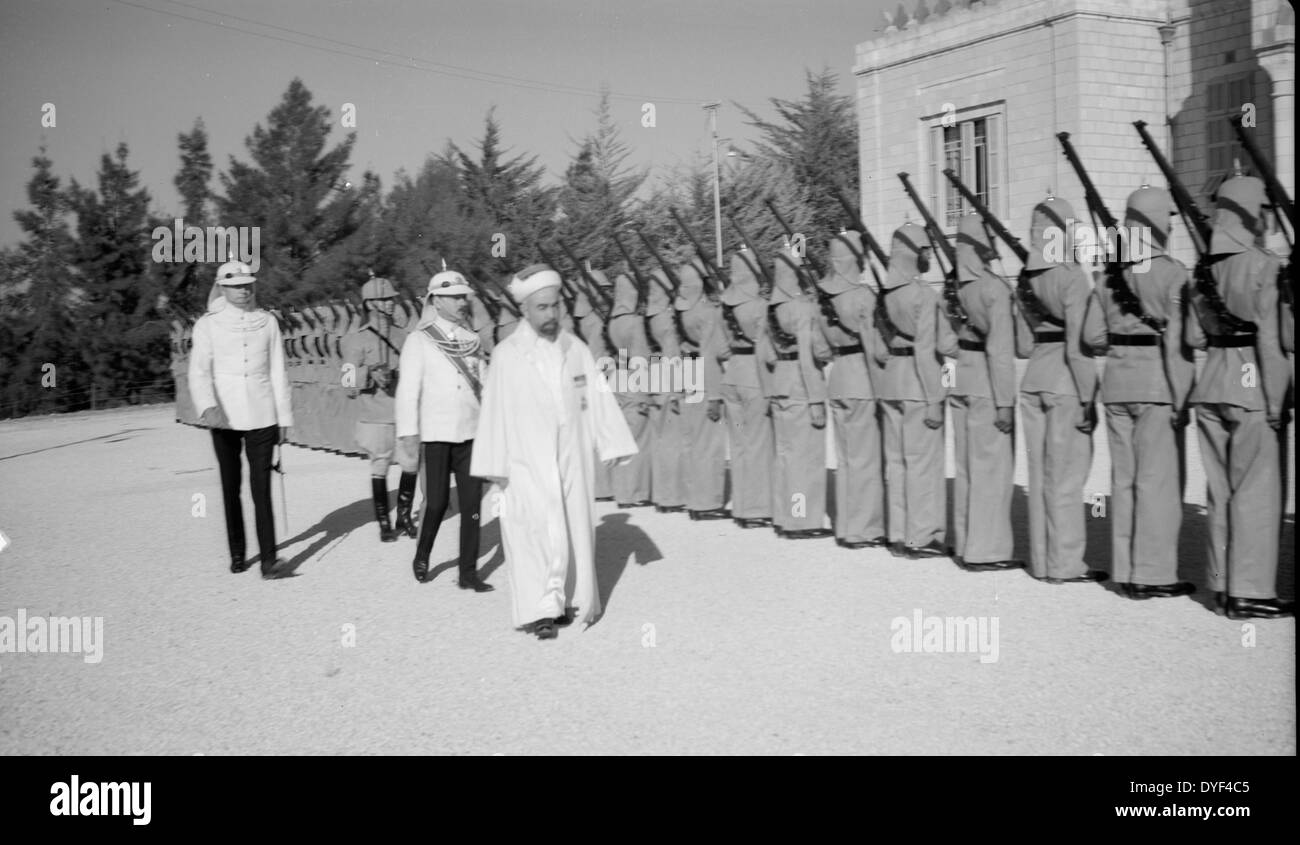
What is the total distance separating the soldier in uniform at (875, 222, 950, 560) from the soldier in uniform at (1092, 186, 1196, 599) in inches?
62.5

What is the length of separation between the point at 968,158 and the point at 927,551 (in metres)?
14.5

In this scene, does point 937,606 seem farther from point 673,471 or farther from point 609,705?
point 673,471

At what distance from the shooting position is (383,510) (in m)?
10.7

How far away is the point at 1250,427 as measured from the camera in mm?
6801

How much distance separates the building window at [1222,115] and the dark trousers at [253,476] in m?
16.3

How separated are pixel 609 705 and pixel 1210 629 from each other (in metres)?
3.21

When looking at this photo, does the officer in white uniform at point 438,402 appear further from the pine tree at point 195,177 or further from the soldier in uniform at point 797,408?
the pine tree at point 195,177

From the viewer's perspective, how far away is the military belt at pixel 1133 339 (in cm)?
732

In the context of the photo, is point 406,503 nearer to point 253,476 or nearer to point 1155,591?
point 253,476

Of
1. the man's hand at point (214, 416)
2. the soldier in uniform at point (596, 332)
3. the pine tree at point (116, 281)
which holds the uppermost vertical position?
the pine tree at point (116, 281)

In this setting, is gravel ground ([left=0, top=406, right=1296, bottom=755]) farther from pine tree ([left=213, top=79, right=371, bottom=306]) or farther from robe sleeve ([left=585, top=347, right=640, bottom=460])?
pine tree ([left=213, top=79, right=371, bottom=306])

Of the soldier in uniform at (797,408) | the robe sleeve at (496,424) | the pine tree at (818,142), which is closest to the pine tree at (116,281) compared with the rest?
the pine tree at (818,142)

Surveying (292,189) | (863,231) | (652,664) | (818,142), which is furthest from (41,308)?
(652,664)

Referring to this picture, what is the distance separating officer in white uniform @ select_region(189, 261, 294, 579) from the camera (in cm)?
914
